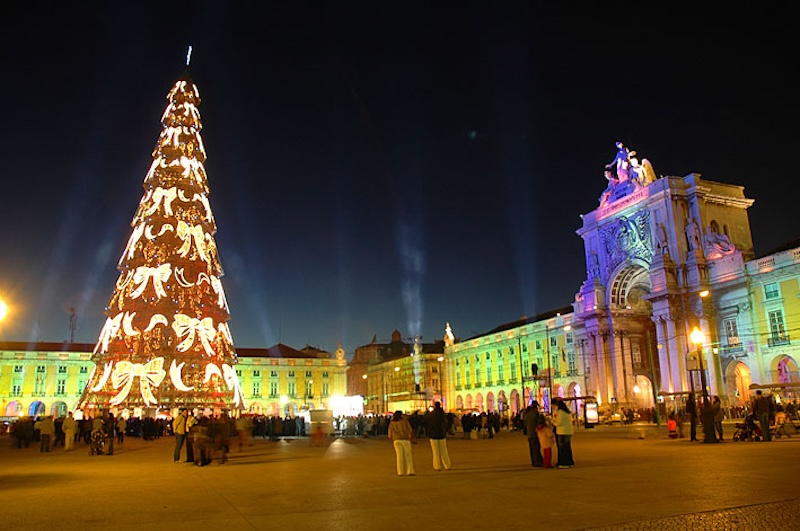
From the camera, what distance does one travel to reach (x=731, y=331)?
163 ft

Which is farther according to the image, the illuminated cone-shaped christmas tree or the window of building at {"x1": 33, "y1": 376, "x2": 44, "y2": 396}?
the window of building at {"x1": 33, "y1": 376, "x2": 44, "y2": 396}

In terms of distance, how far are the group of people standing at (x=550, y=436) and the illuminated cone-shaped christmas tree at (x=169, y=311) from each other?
26.2 m

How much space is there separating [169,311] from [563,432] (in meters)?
28.7

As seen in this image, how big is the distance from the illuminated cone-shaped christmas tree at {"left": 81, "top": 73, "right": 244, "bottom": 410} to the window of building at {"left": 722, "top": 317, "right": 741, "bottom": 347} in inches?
1446

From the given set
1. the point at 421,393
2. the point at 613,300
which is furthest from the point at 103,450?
the point at 613,300

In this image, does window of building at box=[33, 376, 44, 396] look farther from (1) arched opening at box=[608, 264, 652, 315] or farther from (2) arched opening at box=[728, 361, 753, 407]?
(2) arched opening at box=[728, 361, 753, 407]

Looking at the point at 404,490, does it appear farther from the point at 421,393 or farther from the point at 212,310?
the point at 421,393

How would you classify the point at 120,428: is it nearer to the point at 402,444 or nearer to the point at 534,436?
the point at 402,444

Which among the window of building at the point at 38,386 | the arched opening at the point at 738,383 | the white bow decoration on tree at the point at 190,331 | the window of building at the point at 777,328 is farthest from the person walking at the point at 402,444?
the window of building at the point at 38,386

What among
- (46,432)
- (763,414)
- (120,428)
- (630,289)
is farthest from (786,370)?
(46,432)

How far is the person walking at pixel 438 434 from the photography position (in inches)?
589

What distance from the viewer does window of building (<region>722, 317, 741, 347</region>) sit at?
160 feet

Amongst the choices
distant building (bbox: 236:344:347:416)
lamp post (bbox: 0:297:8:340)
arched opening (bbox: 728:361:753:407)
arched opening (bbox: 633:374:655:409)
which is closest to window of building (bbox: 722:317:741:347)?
arched opening (bbox: 728:361:753:407)

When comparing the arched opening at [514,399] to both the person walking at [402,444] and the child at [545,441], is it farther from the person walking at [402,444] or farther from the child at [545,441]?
the person walking at [402,444]
